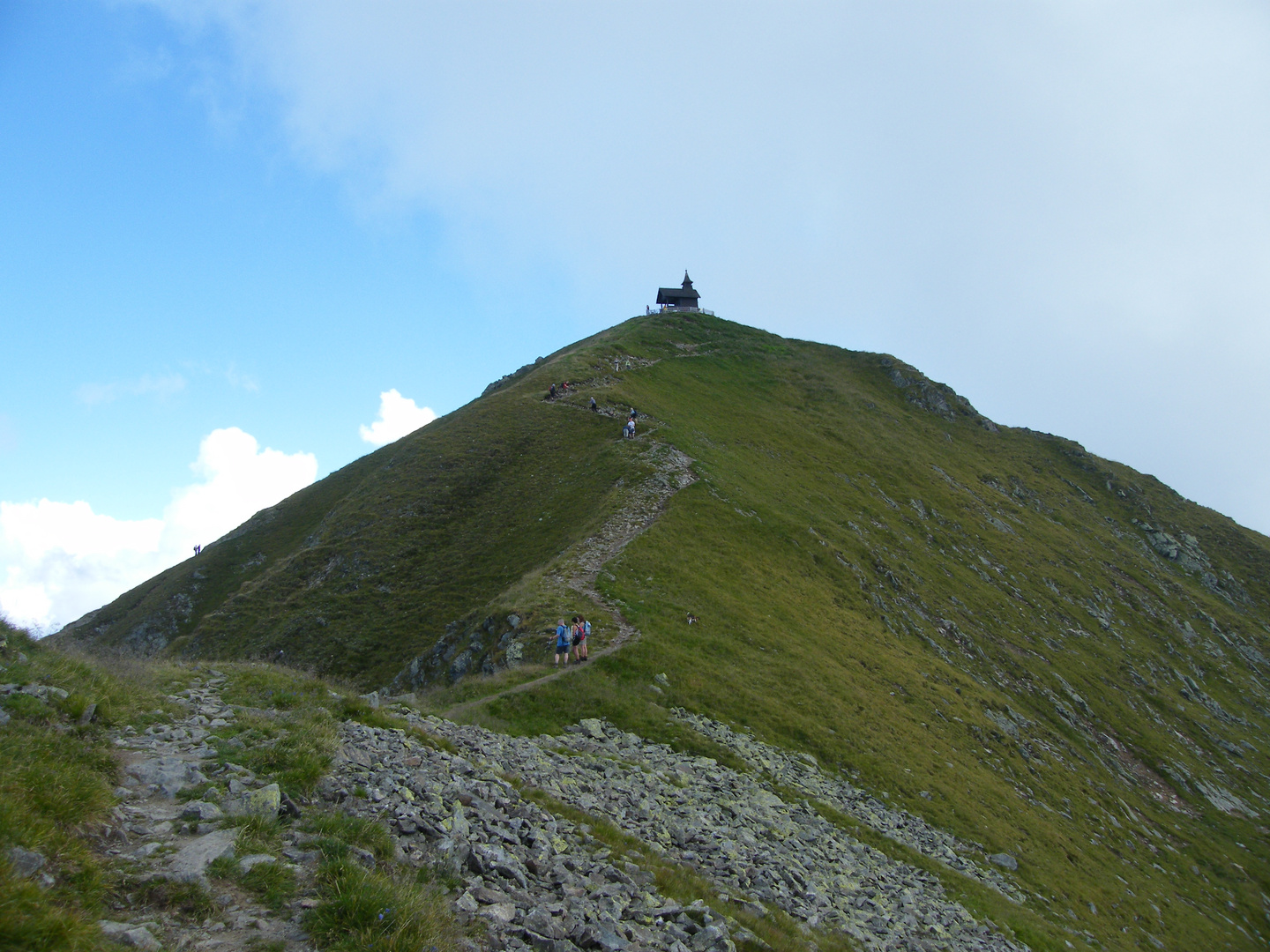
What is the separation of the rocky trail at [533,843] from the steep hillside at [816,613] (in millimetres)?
3896

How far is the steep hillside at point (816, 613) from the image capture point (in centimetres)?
2934

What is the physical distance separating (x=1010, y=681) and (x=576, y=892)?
48553 mm

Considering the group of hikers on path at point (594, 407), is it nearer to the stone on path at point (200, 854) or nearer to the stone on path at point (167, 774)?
the stone on path at point (167, 774)

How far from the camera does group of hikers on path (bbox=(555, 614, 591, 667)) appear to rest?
27172mm

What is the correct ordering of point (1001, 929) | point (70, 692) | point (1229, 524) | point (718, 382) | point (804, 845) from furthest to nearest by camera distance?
point (1229, 524) → point (718, 382) → point (1001, 929) → point (804, 845) → point (70, 692)

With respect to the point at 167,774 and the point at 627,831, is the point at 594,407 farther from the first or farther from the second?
the point at 167,774

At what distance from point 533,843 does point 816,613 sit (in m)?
31.1

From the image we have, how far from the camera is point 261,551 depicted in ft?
213

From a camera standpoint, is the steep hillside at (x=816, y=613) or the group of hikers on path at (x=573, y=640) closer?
the group of hikers on path at (x=573, y=640)

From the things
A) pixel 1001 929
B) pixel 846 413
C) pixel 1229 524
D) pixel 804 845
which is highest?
pixel 846 413

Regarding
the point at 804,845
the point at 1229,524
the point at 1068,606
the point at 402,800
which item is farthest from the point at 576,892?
the point at 1229,524

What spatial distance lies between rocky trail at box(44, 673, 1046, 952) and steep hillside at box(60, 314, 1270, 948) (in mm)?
3896

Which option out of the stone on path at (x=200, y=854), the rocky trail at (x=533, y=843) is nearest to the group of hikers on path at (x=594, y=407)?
the rocky trail at (x=533, y=843)

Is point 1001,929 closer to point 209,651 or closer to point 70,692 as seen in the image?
point 70,692
